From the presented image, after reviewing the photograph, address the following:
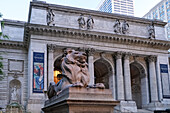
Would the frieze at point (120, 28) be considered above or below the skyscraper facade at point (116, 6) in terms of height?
below

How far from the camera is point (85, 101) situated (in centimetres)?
959

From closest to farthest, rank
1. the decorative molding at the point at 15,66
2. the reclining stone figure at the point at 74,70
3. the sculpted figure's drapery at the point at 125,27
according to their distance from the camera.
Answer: the reclining stone figure at the point at 74,70
the decorative molding at the point at 15,66
the sculpted figure's drapery at the point at 125,27

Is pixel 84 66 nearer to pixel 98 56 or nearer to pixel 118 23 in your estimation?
pixel 98 56

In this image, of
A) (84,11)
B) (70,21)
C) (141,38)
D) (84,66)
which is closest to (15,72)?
(70,21)

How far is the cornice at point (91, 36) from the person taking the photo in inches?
1329

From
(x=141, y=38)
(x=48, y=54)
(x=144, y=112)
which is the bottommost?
(x=144, y=112)

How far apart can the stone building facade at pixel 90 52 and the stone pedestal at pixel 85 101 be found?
22407 mm

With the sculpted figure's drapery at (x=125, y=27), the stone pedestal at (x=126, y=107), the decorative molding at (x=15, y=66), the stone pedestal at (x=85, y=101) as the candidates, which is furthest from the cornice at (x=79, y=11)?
the stone pedestal at (x=85, y=101)

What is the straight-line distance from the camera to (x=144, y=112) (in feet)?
116

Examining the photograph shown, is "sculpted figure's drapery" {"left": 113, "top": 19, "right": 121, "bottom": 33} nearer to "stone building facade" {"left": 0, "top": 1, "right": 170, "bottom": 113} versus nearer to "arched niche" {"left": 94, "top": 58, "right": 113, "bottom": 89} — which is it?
"stone building facade" {"left": 0, "top": 1, "right": 170, "bottom": 113}

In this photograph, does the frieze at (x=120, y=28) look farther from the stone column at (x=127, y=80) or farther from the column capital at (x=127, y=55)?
the stone column at (x=127, y=80)

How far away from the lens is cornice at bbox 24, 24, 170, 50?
111ft

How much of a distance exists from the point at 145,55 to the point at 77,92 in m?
32.0

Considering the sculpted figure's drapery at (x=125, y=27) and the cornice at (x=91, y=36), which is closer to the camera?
the cornice at (x=91, y=36)
